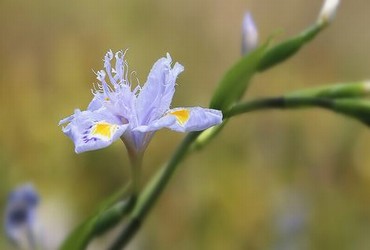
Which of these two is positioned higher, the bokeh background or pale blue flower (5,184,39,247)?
pale blue flower (5,184,39,247)

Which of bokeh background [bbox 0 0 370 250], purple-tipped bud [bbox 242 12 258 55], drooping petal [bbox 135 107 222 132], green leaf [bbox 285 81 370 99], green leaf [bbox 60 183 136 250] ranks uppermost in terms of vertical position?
drooping petal [bbox 135 107 222 132]

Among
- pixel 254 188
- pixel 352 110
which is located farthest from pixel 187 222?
pixel 352 110

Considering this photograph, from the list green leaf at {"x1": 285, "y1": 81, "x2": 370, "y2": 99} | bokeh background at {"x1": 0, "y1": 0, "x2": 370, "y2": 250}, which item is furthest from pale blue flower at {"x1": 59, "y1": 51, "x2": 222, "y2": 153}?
bokeh background at {"x1": 0, "y1": 0, "x2": 370, "y2": 250}

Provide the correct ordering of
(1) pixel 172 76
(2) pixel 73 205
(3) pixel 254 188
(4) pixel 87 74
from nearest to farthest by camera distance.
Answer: (1) pixel 172 76
(2) pixel 73 205
(3) pixel 254 188
(4) pixel 87 74

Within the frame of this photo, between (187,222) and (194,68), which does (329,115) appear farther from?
(187,222)

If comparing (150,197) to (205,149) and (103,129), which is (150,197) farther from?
(205,149)

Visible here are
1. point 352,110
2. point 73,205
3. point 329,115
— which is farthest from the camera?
point 329,115

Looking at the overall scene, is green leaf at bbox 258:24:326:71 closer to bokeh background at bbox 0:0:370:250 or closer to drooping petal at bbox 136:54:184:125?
drooping petal at bbox 136:54:184:125
